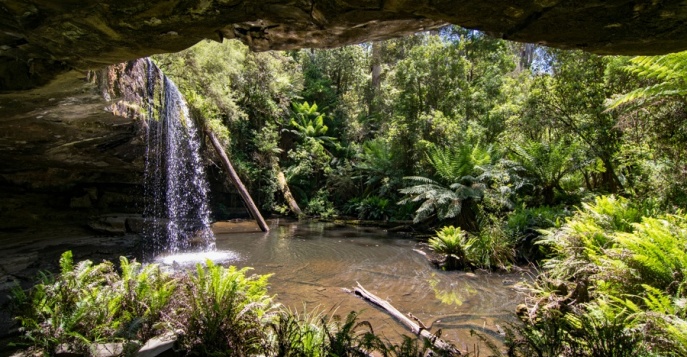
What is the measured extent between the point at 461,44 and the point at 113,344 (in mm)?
13373

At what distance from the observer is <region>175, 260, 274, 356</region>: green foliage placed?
8.81ft

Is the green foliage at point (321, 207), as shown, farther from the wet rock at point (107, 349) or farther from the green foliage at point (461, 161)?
the wet rock at point (107, 349)

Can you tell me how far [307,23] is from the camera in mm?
2279

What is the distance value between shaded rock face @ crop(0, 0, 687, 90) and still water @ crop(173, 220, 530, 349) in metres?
2.94

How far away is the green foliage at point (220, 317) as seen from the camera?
269cm

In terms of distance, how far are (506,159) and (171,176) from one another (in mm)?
9635

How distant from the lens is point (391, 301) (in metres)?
4.94

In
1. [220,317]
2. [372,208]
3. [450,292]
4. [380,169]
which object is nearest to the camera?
[220,317]

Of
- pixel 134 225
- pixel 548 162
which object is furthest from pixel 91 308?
pixel 548 162

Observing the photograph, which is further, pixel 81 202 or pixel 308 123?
pixel 308 123

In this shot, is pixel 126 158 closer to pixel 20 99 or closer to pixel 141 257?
pixel 141 257

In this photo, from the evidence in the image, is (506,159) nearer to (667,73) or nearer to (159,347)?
(667,73)

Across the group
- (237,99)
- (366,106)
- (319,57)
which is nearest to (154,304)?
(237,99)

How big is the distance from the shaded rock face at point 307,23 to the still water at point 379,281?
9.64 ft
